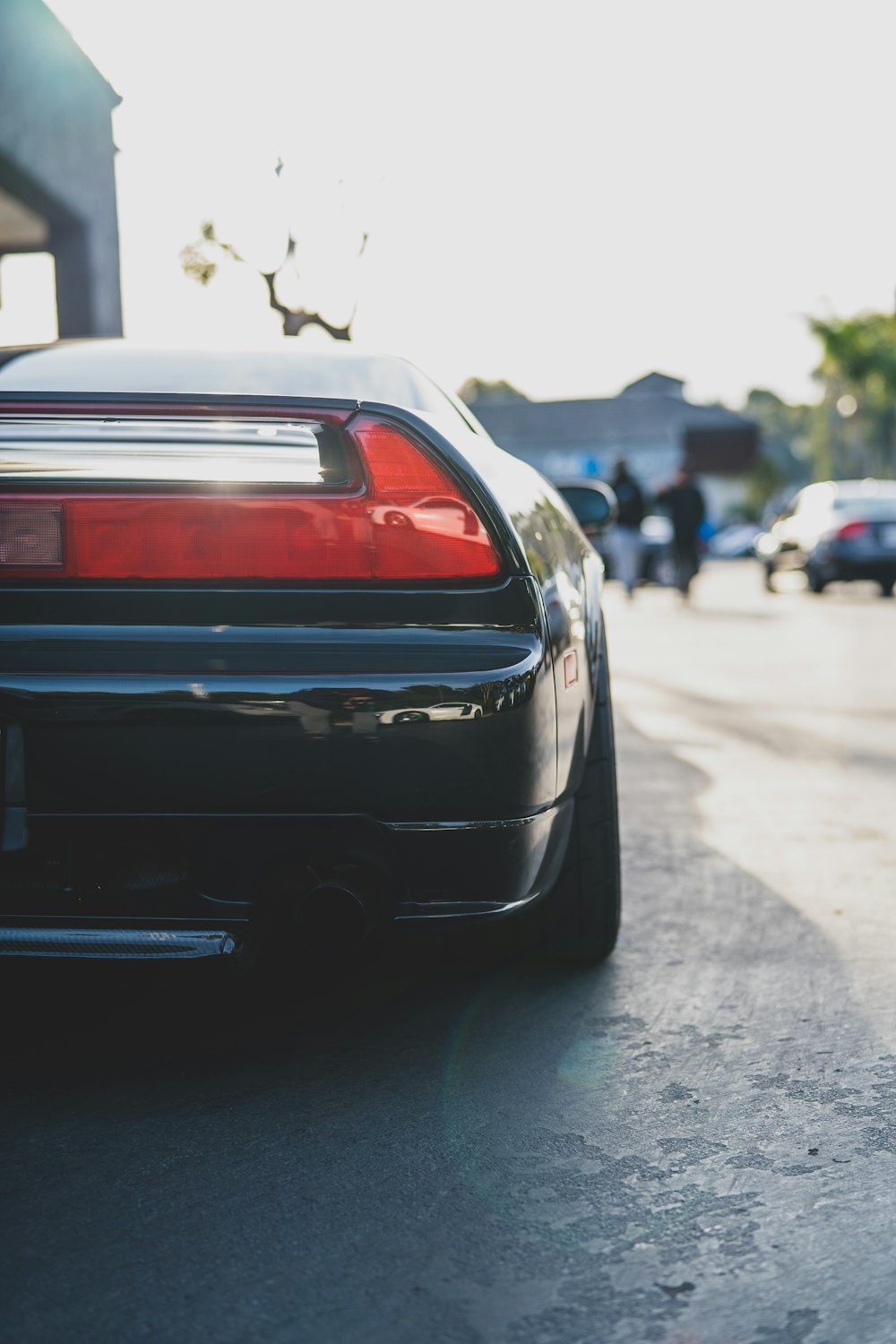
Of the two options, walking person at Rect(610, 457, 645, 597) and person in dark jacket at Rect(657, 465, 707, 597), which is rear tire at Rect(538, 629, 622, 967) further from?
person in dark jacket at Rect(657, 465, 707, 597)

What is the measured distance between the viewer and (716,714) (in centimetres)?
803

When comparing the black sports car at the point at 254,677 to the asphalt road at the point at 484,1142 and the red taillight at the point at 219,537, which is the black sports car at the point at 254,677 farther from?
the asphalt road at the point at 484,1142

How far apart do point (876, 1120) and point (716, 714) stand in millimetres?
5521

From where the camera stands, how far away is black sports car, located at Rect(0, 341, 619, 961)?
8.13 feet

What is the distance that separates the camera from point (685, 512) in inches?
778

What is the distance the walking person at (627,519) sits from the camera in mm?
19484

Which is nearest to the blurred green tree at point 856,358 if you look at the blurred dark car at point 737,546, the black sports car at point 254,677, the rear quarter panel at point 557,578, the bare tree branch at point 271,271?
the blurred dark car at point 737,546

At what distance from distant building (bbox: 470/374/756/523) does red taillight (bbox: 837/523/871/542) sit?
57767 mm

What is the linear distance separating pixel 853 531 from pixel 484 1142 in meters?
18.1

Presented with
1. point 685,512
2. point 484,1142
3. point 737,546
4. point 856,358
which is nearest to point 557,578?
point 484,1142

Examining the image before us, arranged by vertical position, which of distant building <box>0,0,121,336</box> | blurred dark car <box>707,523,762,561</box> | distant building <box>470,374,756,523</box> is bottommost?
blurred dark car <box>707,523,762,561</box>

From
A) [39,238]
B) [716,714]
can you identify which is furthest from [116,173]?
[716,714]

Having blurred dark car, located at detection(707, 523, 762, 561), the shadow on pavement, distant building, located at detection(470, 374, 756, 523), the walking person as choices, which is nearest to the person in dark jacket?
the walking person

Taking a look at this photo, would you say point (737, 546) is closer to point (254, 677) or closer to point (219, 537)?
point (219, 537)
